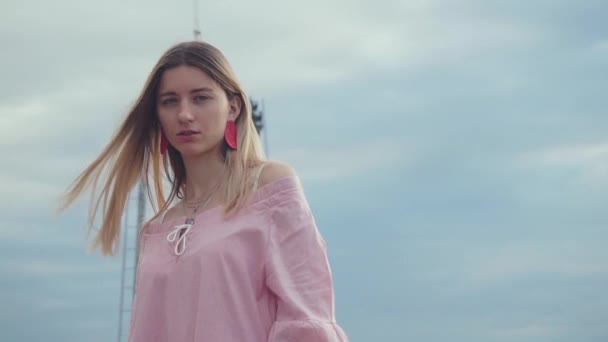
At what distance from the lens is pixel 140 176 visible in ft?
11.2

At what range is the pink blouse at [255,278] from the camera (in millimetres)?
2754

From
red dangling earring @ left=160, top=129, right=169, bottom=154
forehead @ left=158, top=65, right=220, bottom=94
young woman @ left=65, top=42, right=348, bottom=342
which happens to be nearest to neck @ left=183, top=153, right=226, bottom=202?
young woman @ left=65, top=42, right=348, bottom=342

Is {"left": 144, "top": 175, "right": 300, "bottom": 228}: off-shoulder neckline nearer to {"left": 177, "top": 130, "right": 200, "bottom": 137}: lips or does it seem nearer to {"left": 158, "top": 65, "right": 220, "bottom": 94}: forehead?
{"left": 177, "top": 130, "right": 200, "bottom": 137}: lips

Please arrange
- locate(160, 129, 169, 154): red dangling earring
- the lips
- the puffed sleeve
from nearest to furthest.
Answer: the puffed sleeve < the lips < locate(160, 129, 169, 154): red dangling earring

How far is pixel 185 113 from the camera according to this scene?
301 cm

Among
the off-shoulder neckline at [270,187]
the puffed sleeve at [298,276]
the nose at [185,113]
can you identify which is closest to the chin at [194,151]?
the nose at [185,113]

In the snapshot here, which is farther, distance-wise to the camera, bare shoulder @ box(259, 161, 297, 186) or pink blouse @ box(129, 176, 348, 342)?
bare shoulder @ box(259, 161, 297, 186)

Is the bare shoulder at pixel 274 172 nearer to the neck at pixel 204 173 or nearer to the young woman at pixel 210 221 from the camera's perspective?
the young woman at pixel 210 221

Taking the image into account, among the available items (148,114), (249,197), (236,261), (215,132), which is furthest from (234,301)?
(148,114)

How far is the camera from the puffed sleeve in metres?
2.71

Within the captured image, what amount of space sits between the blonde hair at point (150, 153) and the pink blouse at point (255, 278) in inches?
8.2

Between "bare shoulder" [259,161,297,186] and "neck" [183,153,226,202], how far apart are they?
158 mm

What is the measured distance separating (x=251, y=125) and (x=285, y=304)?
69cm

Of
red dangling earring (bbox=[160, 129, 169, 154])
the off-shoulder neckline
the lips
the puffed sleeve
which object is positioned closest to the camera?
the puffed sleeve
